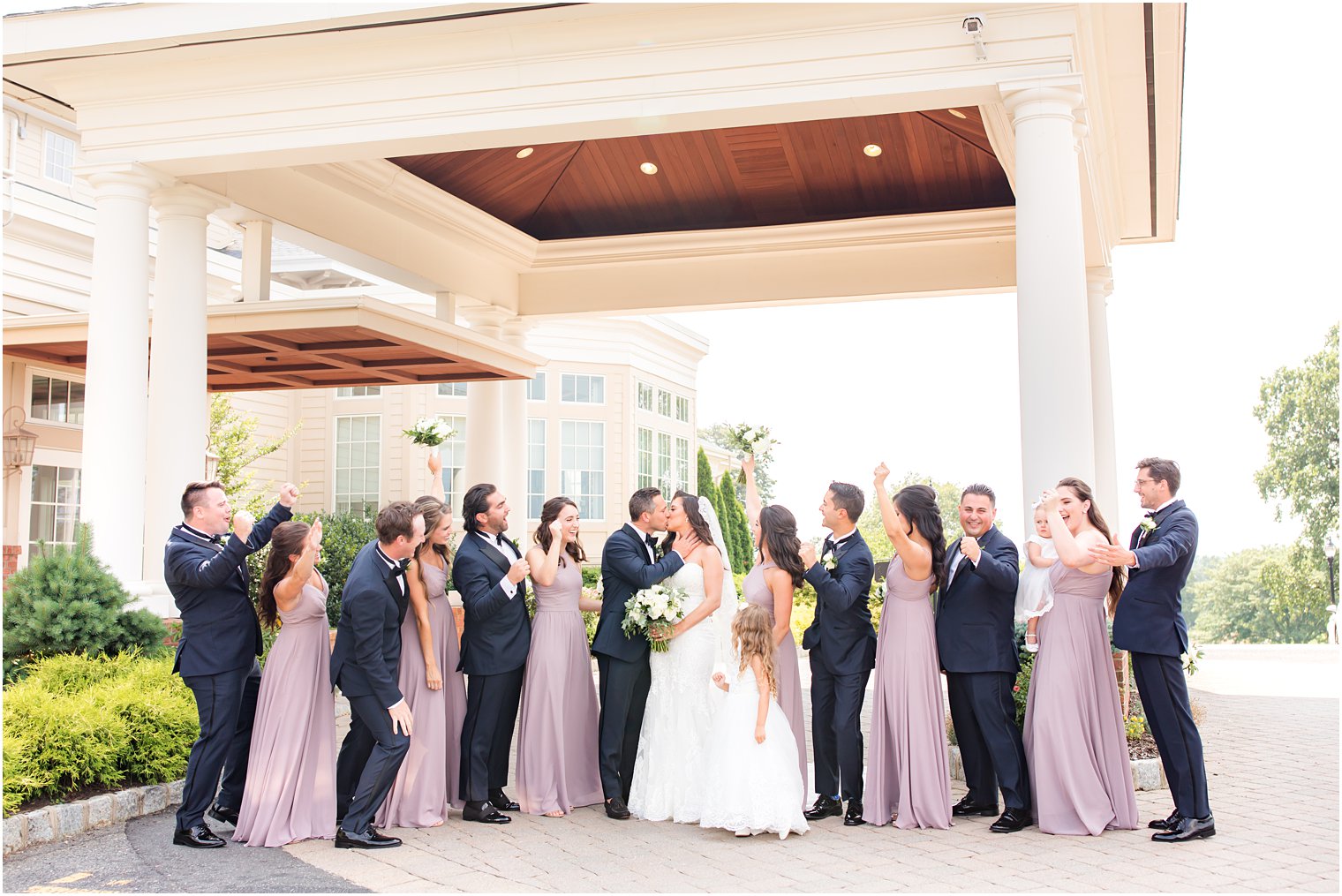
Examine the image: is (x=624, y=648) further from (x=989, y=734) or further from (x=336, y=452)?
(x=336, y=452)

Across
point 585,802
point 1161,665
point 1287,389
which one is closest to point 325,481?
point 585,802

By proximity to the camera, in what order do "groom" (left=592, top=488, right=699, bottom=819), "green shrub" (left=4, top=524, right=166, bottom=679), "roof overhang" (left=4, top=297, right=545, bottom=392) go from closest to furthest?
"groom" (left=592, top=488, right=699, bottom=819) → "green shrub" (left=4, top=524, right=166, bottom=679) → "roof overhang" (left=4, top=297, right=545, bottom=392)

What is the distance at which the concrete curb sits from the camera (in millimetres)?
5891

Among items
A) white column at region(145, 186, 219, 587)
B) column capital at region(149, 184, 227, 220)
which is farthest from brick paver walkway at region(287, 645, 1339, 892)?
column capital at region(149, 184, 227, 220)

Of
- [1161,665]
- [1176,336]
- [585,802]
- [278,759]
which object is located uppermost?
[1176,336]

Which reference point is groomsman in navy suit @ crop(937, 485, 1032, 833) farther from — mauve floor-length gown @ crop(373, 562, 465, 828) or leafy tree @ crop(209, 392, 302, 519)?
leafy tree @ crop(209, 392, 302, 519)

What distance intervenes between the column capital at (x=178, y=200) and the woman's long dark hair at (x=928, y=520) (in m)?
6.86

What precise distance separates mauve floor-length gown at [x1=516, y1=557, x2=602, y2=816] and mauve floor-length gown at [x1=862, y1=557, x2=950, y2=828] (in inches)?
68.3

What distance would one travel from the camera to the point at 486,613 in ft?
21.6

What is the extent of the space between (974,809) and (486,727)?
2.85m

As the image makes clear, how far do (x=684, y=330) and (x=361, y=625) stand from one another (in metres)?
24.3

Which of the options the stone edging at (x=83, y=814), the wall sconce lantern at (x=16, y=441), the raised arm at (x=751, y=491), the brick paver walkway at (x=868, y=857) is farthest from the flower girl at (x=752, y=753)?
the wall sconce lantern at (x=16, y=441)

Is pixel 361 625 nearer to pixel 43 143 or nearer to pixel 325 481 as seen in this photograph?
pixel 43 143

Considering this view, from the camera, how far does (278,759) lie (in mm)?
6086
